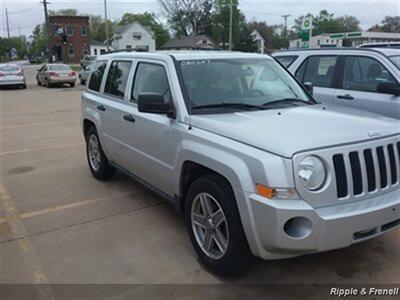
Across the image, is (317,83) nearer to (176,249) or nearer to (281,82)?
(281,82)

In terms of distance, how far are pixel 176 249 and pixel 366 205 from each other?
1861 mm

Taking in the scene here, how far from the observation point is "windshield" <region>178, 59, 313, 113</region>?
4.20m

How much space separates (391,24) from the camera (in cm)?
8738

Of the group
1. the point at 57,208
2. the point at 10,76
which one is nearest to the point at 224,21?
the point at 10,76

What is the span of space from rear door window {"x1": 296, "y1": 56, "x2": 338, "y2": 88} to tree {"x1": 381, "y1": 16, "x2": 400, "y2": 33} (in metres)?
84.8

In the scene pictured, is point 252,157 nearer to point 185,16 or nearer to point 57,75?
point 57,75

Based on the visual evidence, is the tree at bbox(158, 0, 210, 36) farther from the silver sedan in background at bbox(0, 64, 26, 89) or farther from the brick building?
the silver sedan in background at bbox(0, 64, 26, 89)

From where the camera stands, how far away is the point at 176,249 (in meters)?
4.20

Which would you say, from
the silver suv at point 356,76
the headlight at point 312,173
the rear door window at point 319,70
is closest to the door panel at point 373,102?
the silver suv at point 356,76

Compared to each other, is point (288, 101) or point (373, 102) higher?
point (288, 101)

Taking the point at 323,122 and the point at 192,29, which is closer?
the point at 323,122

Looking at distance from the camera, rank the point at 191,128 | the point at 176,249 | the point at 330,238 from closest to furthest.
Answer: the point at 330,238, the point at 191,128, the point at 176,249

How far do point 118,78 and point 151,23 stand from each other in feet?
357

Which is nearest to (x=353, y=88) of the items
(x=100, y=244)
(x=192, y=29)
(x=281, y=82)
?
(x=281, y=82)
